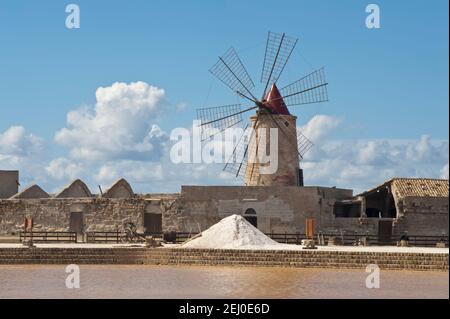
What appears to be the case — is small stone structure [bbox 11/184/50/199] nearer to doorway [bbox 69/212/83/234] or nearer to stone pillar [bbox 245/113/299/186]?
doorway [bbox 69/212/83/234]

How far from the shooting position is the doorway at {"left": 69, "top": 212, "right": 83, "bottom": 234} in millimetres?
27953

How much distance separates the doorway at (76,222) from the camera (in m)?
28.0

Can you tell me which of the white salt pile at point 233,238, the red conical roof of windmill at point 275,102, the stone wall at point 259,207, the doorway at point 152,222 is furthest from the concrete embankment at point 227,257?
the red conical roof of windmill at point 275,102

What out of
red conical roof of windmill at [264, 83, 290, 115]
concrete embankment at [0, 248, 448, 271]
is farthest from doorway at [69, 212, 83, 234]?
red conical roof of windmill at [264, 83, 290, 115]

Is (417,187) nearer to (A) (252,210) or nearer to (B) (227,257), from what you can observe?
(A) (252,210)

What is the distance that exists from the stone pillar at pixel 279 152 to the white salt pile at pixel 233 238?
14.8ft

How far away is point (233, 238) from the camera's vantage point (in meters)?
23.3

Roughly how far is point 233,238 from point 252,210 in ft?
13.1

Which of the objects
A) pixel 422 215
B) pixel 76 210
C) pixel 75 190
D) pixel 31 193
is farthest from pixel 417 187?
pixel 31 193

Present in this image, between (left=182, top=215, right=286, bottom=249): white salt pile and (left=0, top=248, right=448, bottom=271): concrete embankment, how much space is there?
91cm

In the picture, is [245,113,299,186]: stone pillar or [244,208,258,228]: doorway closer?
[244,208,258,228]: doorway

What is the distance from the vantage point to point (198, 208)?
27312 millimetres

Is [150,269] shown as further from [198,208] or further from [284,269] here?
[198,208]
